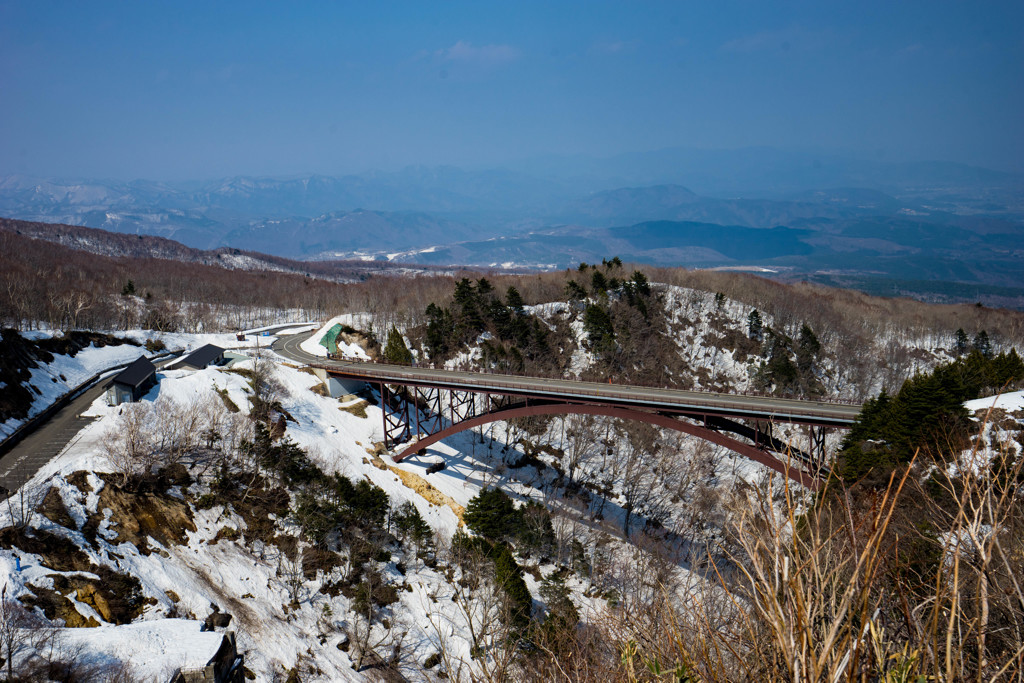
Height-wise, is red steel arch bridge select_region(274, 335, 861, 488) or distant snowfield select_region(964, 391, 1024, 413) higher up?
distant snowfield select_region(964, 391, 1024, 413)

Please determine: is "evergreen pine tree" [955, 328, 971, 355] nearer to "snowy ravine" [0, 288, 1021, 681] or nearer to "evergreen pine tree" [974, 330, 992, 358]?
"evergreen pine tree" [974, 330, 992, 358]

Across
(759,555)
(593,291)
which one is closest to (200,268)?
(593,291)

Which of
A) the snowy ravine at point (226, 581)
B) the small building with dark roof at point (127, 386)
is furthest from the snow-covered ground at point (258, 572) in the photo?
the small building with dark roof at point (127, 386)

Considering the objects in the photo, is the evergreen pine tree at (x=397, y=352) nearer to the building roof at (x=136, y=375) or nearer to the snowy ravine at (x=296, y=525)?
the snowy ravine at (x=296, y=525)

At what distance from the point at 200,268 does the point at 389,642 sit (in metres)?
133

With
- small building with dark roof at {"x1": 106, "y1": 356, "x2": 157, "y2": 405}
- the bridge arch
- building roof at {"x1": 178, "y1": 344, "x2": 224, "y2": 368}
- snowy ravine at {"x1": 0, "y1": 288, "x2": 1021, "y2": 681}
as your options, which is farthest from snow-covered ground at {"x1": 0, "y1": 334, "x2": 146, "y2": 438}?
the bridge arch

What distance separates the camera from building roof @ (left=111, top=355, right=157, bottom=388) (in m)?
36.0

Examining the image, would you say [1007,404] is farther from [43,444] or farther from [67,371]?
[67,371]

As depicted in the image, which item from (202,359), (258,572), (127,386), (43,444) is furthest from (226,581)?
(202,359)

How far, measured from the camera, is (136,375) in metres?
37.0

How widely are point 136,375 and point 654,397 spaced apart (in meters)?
36.6

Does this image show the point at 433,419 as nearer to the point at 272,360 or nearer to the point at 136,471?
the point at 272,360

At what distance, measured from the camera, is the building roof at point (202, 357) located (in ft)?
149

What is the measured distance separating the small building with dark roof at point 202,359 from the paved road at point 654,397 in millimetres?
15339
